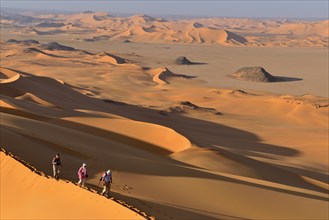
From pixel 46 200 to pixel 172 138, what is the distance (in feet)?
33.8

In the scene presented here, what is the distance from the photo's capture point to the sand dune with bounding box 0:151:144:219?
8.63m

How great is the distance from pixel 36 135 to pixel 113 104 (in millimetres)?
18644

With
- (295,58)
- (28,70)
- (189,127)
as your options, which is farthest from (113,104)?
(295,58)

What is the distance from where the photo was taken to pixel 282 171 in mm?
17797

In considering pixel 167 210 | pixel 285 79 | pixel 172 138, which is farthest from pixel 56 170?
pixel 285 79

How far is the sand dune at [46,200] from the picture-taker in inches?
340

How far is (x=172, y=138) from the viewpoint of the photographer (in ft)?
63.6

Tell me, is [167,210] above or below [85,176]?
below

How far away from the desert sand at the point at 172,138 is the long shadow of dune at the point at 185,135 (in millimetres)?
78

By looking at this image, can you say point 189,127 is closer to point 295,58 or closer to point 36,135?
point 36,135

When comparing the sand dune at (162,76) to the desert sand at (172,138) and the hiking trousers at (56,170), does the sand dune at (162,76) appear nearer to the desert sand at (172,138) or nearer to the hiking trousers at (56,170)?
the desert sand at (172,138)

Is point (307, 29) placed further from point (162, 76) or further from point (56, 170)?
point (56, 170)

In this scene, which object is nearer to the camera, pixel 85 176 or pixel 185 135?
pixel 85 176

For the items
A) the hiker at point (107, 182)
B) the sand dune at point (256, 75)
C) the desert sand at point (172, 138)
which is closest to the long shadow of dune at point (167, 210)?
the desert sand at point (172, 138)
